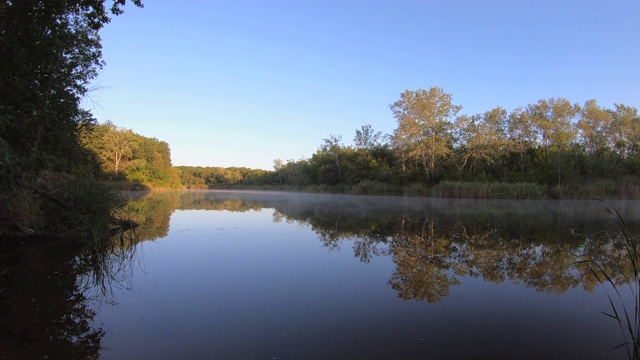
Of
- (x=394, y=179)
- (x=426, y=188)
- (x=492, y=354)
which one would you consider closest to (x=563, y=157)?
(x=426, y=188)

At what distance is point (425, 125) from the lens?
1481 inches

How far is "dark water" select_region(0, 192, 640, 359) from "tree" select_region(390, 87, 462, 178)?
29.5m

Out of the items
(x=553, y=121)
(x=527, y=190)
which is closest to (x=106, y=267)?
(x=527, y=190)

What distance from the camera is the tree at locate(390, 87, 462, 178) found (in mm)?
37031

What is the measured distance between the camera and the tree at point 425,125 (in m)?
37.0

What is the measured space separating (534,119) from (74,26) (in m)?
42.1

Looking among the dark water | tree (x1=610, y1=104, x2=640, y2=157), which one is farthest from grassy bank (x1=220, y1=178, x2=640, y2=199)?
the dark water

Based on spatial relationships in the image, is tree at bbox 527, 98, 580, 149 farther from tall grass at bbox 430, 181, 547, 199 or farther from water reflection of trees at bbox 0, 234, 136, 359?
water reflection of trees at bbox 0, 234, 136, 359

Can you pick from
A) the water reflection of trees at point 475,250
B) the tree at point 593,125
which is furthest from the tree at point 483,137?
the water reflection of trees at point 475,250

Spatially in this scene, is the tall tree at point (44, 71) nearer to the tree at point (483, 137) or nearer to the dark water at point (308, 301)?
the dark water at point (308, 301)

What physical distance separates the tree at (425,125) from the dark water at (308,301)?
29.5m

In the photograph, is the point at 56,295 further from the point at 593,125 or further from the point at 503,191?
the point at 593,125

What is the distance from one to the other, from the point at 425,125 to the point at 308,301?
35.9 meters

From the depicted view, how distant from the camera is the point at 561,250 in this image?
23.9ft
